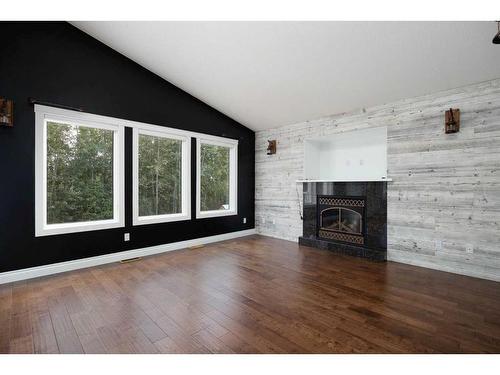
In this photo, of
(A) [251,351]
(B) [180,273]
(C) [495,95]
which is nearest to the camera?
(A) [251,351]

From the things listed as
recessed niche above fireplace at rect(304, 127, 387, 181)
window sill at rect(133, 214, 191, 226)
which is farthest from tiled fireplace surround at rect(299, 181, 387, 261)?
window sill at rect(133, 214, 191, 226)

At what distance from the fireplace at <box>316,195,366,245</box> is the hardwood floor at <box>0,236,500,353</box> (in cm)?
78

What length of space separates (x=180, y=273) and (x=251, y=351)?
179 centimetres

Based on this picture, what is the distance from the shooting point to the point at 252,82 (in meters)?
3.95

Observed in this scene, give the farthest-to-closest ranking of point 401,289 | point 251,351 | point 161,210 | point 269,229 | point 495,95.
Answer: point 269,229
point 161,210
point 495,95
point 401,289
point 251,351

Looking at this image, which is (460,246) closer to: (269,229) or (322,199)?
(322,199)

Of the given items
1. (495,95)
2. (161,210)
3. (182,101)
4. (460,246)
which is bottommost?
(460,246)

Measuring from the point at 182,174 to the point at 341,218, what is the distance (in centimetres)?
306

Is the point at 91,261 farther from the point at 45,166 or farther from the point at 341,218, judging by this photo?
the point at 341,218

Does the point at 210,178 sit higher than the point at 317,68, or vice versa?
the point at 317,68

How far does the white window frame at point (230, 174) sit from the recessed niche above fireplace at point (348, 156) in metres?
1.57

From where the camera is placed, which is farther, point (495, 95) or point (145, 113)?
point (145, 113)

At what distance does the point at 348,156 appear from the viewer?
4.86 metres
